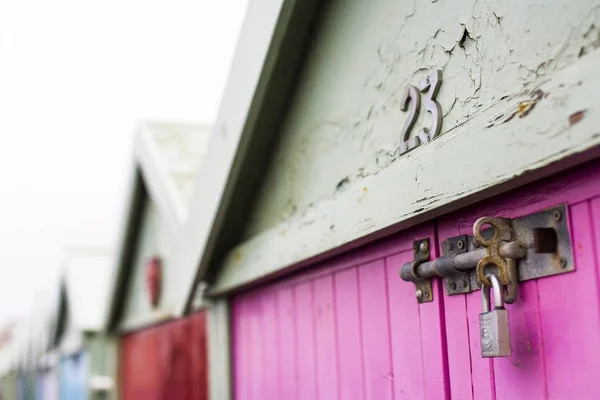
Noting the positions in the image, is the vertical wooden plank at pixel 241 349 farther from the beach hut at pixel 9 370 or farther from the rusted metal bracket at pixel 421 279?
the beach hut at pixel 9 370

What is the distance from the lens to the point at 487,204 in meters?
1.77

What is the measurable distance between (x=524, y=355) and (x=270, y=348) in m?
1.54

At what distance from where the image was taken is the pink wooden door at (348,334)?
202 centimetres

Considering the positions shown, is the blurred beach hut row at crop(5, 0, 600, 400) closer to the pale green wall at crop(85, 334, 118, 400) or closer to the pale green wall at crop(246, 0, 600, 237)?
the pale green wall at crop(246, 0, 600, 237)

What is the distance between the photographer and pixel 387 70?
214cm

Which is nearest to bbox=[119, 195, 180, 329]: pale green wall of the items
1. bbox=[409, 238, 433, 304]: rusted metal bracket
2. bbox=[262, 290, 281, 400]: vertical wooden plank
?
bbox=[262, 290, 281, 400]: vertical wooden plank

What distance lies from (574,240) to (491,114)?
27 cm

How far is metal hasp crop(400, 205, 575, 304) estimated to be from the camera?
1543 millimetres

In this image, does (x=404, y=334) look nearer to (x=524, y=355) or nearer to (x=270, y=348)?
(x=524, y=355)

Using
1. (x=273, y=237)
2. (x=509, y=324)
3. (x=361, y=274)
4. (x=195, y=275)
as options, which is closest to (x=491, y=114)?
(x=509, y=324)

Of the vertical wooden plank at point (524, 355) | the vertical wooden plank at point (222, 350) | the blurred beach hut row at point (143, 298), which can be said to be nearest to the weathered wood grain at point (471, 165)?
the vertical wooden plank at point (524, 355)

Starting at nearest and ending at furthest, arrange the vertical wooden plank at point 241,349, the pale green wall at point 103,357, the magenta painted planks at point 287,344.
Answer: the magenta painted planks at point 287,344
the vertical wooden plank at point 241,349
the pale green wall at point 103,357

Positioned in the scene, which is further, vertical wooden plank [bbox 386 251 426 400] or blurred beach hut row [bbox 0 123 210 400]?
blurred beach hut row [bbox 0 123 210 400]

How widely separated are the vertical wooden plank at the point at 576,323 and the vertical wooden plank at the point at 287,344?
1.36 meters
